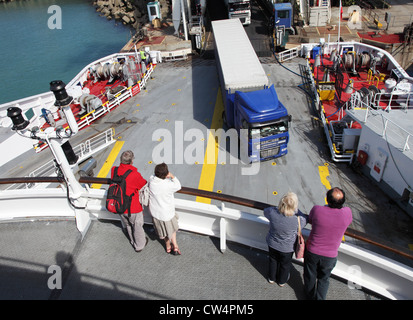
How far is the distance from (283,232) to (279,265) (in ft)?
2.13

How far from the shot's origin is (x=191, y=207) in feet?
16.4

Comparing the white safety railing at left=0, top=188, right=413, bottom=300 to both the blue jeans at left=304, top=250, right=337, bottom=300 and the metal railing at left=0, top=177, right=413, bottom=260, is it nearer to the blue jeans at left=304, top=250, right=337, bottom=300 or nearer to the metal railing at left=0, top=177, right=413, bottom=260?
the metal railing at left=0, top=177, right=413, bottom=260

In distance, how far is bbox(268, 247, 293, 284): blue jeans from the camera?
416 cm

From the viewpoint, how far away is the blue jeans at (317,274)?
157 inches


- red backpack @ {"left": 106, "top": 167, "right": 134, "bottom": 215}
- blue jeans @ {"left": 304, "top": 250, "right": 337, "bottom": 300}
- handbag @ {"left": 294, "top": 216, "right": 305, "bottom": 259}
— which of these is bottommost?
blue jeans @ {"left": 304, "top": 250, "right": 337, "bottom": 300}

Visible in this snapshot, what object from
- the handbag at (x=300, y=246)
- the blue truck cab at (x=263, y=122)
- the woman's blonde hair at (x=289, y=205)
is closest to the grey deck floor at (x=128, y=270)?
the handbag at (x=300, y=246)

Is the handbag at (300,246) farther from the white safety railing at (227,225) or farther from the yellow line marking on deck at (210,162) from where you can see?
the yellow line marking on deck at (210,162)

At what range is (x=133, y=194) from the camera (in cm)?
457

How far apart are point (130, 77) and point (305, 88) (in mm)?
9604

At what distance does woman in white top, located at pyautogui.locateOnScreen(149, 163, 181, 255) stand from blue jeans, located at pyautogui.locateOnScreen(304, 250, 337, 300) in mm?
1967

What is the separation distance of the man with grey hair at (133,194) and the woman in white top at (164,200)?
0.83 ft

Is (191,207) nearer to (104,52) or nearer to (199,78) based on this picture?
(199,78)

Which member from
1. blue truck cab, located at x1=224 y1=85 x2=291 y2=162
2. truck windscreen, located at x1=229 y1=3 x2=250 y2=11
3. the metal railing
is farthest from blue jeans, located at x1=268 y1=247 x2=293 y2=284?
truck windscreen, located at x1=229 y1=3 x2=250 y2=11
